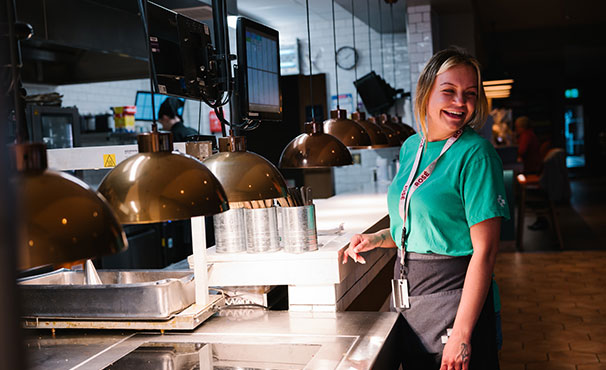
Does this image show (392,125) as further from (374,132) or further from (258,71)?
(258,71)

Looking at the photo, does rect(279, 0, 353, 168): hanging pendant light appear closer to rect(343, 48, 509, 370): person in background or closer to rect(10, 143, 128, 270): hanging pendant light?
rect(343, 48, 509, 370): person in background

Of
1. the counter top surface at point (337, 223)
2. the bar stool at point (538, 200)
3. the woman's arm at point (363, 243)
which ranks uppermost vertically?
the woman's arm at point (363, 243)

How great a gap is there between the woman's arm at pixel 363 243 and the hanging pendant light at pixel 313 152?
38cm

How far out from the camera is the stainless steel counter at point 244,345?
77.8 inches

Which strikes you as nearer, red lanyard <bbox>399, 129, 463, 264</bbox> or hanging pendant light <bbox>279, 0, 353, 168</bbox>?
red lanyard <bbox>399, 129, 463, 264</bbox>

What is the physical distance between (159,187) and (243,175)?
1.59 feet

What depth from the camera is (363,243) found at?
2.49 metres

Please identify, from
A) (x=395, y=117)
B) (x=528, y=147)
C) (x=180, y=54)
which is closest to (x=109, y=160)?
(x=180, y=54)

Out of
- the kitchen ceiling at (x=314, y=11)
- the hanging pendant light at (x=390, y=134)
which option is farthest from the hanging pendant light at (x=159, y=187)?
the kitchen ceiling at (x=314, y=11)

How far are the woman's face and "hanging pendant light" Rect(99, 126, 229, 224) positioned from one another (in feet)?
3.45

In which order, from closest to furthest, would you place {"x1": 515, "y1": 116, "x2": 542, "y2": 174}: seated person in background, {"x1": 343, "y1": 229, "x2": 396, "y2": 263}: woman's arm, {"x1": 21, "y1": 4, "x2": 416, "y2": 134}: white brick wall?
{"x1": 343, "y1": 229, "x2": 396, "y2": 263}: woman's arm < {"x1": 21, "y1": 4, "x2": 416, "y2": 134}: white brick wall < {"x1": 515, "y1": 116, "x2": 542, "y2": 174}: seated person in background

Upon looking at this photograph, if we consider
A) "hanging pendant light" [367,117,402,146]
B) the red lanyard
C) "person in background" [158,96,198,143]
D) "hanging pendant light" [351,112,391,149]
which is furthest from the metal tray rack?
"person in background" [158,96,198,143]

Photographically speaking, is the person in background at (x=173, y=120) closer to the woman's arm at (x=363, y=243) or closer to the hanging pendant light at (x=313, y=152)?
the hanging pendant light at (x=313, y=152)

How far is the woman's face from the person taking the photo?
7.33 ft
